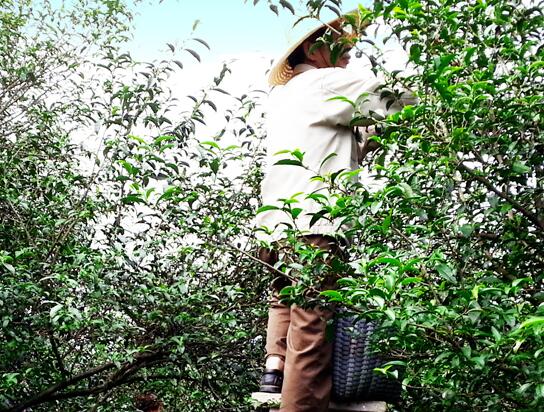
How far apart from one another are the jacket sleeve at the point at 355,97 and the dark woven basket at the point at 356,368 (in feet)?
2.20

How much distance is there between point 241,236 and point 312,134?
703mm

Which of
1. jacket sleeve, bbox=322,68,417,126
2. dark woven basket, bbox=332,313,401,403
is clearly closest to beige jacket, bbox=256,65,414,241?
jacket sleeve, bbox=322,68,417,126

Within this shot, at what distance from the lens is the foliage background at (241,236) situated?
166 cm

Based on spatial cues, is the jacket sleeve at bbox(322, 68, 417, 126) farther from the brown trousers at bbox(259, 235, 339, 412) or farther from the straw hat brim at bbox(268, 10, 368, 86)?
the brown trousers at bbox(259, 235, 339, 412)

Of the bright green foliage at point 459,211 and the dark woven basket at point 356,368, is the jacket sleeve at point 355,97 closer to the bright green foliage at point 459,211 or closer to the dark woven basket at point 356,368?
the bright green foliage at point 459,211

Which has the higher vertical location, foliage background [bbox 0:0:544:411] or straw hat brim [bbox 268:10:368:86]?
straw hat brim [bbox 268:10:368:86]

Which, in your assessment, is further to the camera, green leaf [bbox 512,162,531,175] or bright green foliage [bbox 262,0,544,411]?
green leaf [bbox 512,162,531,175]

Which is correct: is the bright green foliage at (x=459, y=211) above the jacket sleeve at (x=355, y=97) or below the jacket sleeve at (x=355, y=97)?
below

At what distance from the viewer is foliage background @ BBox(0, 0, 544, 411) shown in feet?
5.45

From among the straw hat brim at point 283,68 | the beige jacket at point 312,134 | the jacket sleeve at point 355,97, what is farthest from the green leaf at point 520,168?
the straw hat brim at point 283,68

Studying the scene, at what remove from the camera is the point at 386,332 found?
5.61 ft

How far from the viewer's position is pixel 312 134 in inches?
96.4

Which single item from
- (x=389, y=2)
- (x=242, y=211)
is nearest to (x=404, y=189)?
(x=389, y=2)

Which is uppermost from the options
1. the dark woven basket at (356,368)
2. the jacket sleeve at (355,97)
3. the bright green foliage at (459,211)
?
the jacket sleeve at (355,97)
